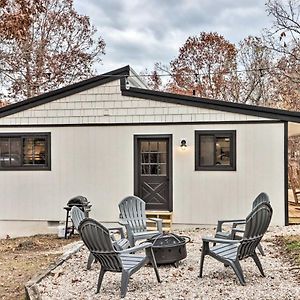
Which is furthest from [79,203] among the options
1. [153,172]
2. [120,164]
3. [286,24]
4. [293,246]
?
[286,24]

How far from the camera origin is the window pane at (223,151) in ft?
29.8

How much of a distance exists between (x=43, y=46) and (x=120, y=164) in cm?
1193

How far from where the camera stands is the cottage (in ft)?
29.4

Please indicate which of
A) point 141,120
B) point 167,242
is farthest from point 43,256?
point 141,120

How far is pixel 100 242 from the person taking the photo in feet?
15.1

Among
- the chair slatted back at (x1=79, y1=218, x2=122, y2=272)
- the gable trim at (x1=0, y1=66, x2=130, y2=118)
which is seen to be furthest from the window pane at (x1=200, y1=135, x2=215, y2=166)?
the chair slatted back at (x1=79, y1=218, x2=122, y2=272)

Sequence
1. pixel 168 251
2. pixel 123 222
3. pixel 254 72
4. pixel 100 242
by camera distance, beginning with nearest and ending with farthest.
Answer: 1. pixel 100 242
2. pixel 168 251
3. pixel 123 222
4. pixel 254 72

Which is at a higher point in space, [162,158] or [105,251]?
[162,158]

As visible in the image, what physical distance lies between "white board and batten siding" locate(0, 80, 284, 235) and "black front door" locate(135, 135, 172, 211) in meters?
0.16

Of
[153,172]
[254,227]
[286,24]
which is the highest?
[286,24]

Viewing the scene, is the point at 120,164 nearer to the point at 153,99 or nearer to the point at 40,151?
the point at 153,99

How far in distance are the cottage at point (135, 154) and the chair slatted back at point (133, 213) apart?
236 cm

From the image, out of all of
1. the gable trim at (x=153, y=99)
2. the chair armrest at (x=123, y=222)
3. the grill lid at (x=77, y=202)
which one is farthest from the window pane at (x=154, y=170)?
the chair armrest at (x=123, y=222)

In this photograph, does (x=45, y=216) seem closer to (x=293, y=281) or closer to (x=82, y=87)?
(x=82, y=87)
